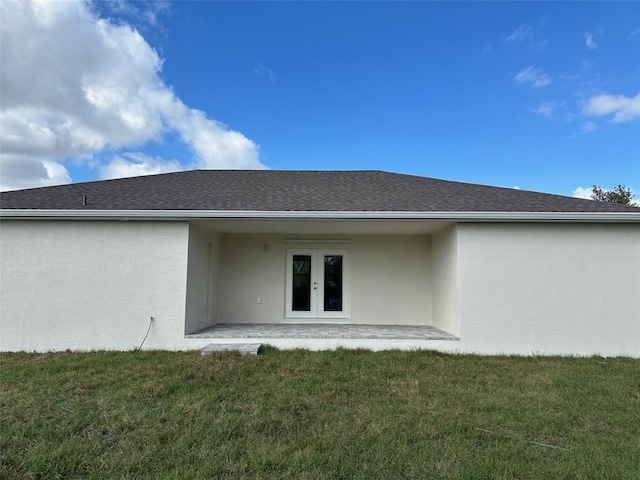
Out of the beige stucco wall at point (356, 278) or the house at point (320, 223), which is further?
the beige stucco wall at point (356, 278)

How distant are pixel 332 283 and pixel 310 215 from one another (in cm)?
336

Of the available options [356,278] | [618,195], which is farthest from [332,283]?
[618,195]

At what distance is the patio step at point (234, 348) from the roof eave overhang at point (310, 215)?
8.26ft

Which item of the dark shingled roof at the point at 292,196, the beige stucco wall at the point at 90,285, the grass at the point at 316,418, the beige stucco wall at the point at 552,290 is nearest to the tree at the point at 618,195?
the dark shingled roof at the point at 292,196

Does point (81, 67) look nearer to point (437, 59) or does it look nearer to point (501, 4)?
point (437, 59)

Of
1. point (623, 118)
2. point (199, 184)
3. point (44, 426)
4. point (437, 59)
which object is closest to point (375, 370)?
point (44, 426)

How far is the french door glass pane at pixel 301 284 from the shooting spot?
9.79 m

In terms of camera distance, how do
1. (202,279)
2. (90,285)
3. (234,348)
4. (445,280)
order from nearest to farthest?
(234,348)
(90,285)
(445,280)
(202,279)

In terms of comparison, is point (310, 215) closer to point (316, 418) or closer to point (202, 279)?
point (202, 279)

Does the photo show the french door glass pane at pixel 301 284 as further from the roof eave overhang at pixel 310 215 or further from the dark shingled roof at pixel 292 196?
the roof eave overhang at pixel 310 215

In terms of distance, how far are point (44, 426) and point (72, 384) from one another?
143 cm

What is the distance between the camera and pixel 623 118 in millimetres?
13438

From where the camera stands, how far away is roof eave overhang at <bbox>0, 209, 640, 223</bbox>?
22.1 feet

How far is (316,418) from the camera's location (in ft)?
13.0
